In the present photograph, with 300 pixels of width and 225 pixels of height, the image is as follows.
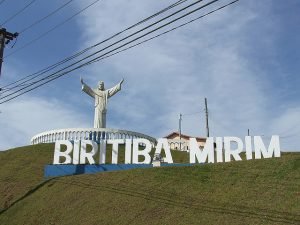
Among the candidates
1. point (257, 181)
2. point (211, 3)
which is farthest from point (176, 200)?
point (211, 3)

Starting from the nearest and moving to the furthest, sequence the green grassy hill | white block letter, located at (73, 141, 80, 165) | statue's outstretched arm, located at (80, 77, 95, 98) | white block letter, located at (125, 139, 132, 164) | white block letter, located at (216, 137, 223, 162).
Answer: the green grassy hill < white block letter, located at (216, 137, 223, 162) < white block letter, located at (125, 139, 132, 164) < white block letter, located at (73, 141, 80, 165) < statue's outstretched arm, located at (80, 77, 95, 98)

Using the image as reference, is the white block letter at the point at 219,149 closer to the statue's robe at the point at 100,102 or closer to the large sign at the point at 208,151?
the large sign at the point at 208,151

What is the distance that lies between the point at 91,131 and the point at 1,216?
15.7 meters

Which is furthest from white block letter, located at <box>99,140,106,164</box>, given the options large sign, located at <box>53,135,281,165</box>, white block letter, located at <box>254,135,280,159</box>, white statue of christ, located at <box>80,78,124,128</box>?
white block letter, located at <box>254,135,280,159</box>

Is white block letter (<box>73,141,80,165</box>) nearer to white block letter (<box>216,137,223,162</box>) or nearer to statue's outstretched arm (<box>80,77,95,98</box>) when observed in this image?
statue's outstretched arm (<box>80,77,95,98</box>)

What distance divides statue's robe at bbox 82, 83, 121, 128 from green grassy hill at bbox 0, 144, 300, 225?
11210 mm

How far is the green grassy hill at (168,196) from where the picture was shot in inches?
926

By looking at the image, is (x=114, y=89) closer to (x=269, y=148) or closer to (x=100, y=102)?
(x=100, y=102)

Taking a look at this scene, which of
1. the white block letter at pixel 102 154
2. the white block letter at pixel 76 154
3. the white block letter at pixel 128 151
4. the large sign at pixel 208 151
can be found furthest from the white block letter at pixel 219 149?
the white block letter at pixel 76 154

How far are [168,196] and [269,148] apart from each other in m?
10.0

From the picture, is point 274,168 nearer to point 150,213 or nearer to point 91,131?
point 150,213

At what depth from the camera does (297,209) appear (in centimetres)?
2239

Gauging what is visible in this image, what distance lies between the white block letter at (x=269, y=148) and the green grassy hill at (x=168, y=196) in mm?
2056

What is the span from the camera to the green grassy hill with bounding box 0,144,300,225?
23.5m
